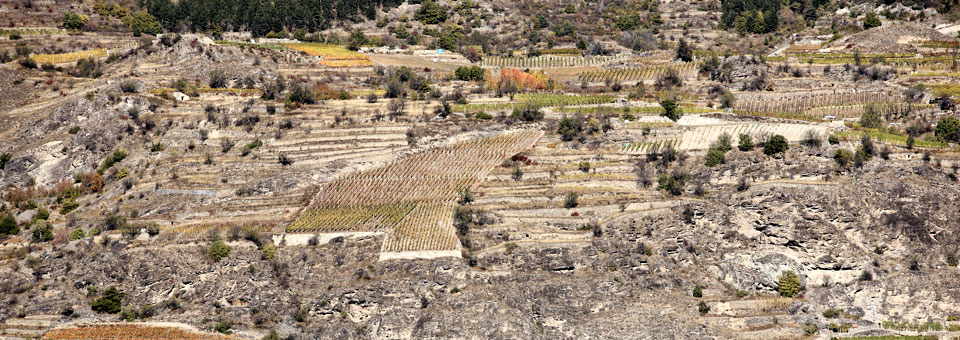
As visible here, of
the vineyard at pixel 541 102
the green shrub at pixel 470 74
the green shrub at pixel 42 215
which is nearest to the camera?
the green shrub at pixel 42 215

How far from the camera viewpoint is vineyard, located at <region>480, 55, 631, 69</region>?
10338cm

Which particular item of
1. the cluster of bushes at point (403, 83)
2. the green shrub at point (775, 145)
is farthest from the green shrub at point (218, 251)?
the green shrub at point (775, 145)

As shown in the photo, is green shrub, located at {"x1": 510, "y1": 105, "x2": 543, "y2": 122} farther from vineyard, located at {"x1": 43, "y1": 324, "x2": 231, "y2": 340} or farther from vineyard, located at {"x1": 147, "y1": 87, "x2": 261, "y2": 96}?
vineyard, located at {"x1": 43, "y1": 324, "x2": 231, "y2": 340}

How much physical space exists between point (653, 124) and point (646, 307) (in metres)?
19.7

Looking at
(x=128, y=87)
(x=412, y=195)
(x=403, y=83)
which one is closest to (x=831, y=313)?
(x=412, y=195)

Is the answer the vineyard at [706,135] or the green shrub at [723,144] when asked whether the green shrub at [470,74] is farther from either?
the green shrub at [723,144]

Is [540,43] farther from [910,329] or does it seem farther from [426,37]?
[910,329]

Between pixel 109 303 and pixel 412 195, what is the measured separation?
19.1 m

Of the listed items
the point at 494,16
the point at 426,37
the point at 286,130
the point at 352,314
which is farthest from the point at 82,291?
the point at 494,16

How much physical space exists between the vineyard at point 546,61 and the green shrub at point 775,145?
102 ft

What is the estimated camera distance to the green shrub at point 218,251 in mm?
67250

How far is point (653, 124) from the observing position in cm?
7975

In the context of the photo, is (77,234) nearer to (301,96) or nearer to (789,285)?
(301,96)

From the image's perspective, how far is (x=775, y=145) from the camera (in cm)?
7206
